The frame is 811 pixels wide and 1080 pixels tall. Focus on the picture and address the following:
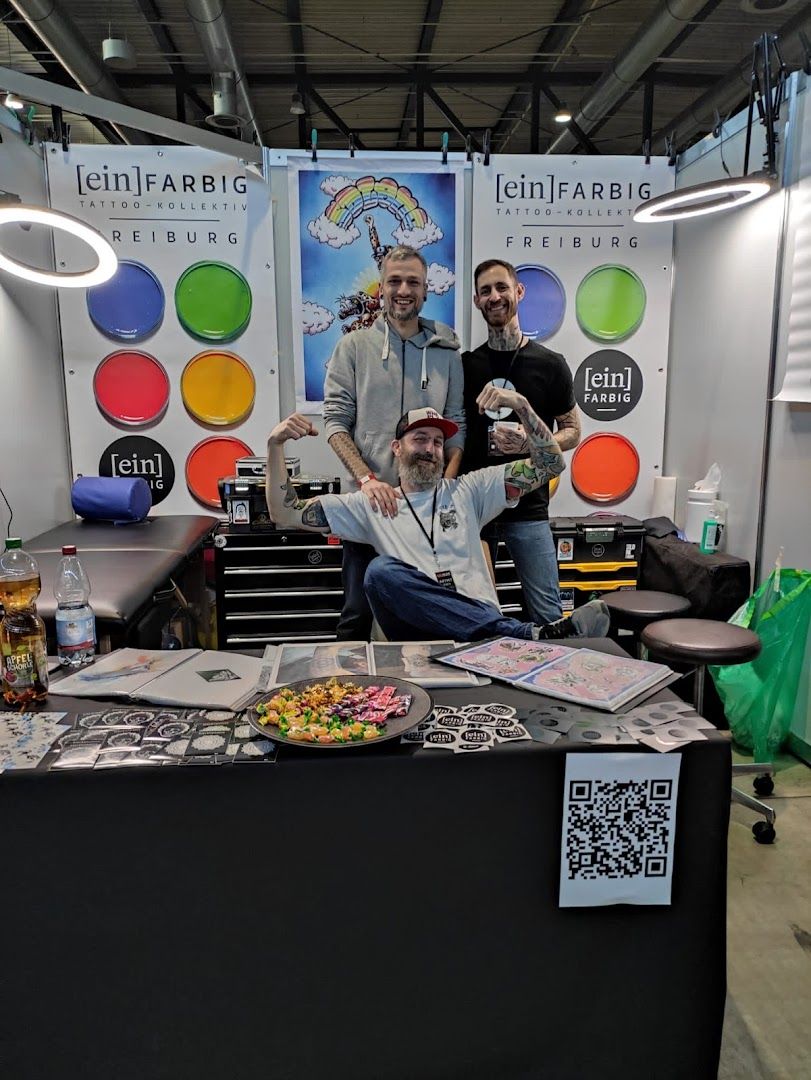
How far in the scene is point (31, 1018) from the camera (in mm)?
1221

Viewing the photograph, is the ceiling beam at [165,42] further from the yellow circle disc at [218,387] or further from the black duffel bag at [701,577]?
the black duffel bag at [701,577]

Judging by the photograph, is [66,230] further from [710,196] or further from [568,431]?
[710,196]

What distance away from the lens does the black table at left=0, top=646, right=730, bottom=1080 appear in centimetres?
121

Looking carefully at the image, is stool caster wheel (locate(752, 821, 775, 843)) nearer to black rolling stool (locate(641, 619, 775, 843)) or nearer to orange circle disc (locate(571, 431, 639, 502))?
black rolling stool (locate(641, 619, 775, 843))

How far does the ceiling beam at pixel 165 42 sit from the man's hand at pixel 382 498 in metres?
3.53

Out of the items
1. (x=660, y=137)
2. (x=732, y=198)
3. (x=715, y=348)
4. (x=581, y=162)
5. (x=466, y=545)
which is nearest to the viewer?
(x=466, y=545)

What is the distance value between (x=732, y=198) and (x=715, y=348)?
667 mm

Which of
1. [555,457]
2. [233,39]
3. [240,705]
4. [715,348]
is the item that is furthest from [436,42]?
[240,705]

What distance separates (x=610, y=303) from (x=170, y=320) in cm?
238

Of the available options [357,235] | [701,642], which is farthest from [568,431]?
[357,235]

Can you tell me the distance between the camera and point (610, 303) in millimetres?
4070

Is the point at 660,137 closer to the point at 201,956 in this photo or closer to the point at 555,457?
the point at 555,457

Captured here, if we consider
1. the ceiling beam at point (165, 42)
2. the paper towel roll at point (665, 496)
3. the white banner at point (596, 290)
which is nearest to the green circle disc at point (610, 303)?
the white banner at point (596, 290)

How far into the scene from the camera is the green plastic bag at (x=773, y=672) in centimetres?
283
